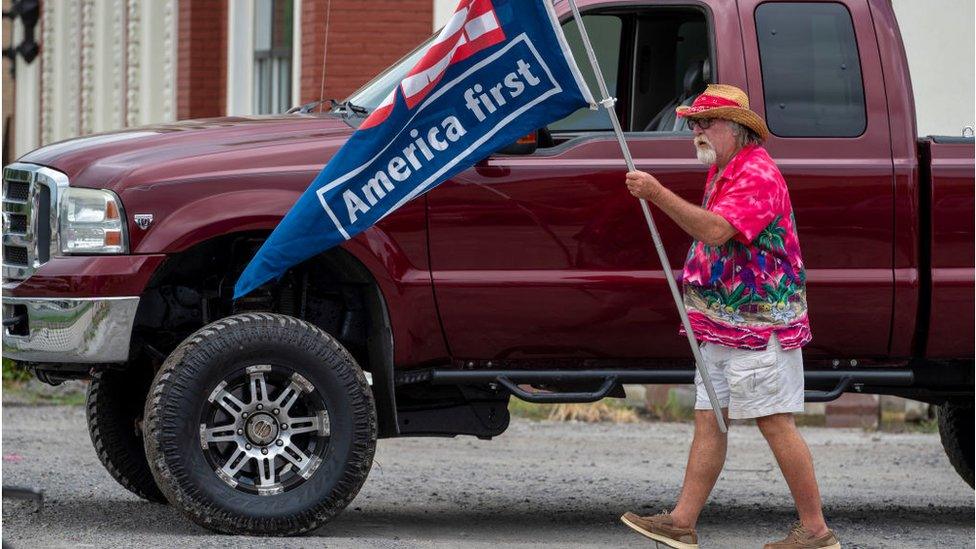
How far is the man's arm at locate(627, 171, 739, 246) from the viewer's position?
5746 mm

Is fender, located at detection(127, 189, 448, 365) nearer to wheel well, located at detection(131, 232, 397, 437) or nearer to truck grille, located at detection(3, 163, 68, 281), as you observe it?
wheel well, located at detection(131, 232, 397, 437)

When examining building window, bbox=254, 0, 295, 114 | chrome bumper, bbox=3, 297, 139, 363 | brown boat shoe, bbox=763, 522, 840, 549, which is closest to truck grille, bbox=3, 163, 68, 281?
chrome bumper, bbox=3, 297, 139, 363

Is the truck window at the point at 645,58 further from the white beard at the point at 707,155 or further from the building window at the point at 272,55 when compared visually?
the building window at the point at 272,55

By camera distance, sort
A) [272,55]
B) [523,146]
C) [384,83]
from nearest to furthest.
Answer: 1. [523,146]
2. [384,83]
3. [272,55]

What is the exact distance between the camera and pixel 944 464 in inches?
417

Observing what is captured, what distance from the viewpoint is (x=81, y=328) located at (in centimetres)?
623

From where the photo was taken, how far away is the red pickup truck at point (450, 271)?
6266 millimetres

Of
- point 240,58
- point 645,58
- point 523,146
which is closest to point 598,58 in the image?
point 645,58

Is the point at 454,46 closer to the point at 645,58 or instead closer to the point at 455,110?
the point at 455,110

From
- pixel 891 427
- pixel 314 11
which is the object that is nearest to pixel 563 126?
pixel 891 427

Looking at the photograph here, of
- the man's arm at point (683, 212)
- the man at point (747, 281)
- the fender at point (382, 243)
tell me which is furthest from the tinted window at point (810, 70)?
the fender at point (382, 243)

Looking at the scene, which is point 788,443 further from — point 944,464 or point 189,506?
point 944,464

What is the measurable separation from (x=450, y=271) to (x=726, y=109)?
48.1 inches

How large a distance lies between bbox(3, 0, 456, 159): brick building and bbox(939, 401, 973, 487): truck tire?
3313mm
